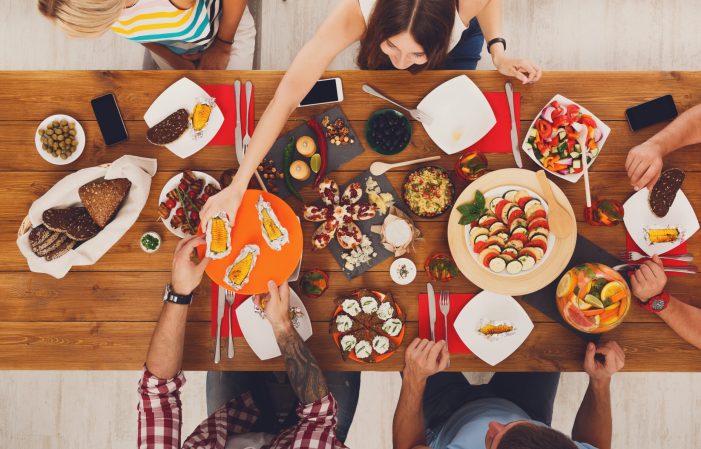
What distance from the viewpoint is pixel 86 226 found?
4.79 ft

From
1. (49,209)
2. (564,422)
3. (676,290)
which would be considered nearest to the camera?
(49,209)

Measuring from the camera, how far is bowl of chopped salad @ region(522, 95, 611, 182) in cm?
156

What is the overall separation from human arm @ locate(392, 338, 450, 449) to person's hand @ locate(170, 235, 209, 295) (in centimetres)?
76

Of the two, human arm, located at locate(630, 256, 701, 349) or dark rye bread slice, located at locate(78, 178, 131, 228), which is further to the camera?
human arm, located at locate(630, 256, 701, 349)

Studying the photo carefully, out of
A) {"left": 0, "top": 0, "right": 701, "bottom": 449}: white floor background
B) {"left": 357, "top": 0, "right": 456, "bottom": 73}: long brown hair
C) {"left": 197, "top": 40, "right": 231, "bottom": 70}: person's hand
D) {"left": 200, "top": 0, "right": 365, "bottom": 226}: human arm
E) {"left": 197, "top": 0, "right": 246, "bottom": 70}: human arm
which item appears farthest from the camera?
{"left": 0, "top": 0, "right": 701, "bottom": 449}: white floor background

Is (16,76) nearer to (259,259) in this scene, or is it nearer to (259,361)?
(259,259)

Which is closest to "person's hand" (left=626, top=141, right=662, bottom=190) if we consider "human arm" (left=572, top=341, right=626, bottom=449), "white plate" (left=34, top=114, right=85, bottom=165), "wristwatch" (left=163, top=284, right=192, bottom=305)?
"human arm" (left=572, top=341, right=626, bottom=449)

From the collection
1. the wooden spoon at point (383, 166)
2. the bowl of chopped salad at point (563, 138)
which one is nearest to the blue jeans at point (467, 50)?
the bowl of chopped salad at point (563, 138)

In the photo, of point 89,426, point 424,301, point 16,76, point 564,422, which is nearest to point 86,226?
point 16,76

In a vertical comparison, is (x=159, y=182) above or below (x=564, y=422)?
above

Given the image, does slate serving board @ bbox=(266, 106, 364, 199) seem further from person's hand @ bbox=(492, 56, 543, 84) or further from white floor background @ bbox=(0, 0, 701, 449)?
white floor background @ bbox=(0, 0, 701, 449)

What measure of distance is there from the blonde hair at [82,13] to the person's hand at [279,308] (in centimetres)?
102

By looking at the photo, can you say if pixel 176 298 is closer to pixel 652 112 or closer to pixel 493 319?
pixel 493 319

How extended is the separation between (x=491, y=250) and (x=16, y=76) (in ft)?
5.83
